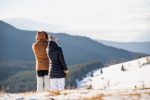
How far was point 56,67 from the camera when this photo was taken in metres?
14.5

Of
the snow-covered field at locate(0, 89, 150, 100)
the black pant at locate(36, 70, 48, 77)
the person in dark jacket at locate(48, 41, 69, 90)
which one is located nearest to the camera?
the snow-covered field at locate(0, 89, 150, 100)

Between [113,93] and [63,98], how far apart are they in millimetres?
1174

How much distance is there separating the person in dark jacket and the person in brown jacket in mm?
727

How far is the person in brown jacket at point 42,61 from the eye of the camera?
601 inches

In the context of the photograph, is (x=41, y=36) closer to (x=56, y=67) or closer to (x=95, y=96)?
(x=56, y=67)

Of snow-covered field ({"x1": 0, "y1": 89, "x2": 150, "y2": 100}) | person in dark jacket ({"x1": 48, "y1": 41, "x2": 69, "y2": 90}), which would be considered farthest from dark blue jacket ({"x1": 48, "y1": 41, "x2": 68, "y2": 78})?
snow-covered field ({"x1": 0, "y1": 89, "x2": 150, "y2": 100})

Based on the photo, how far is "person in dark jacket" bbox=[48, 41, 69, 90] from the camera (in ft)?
47.6

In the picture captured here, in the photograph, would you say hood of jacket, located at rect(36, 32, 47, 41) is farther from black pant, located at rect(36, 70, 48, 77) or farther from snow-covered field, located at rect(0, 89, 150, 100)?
snow-covered field, located at rect(0, 89, 150, 100)

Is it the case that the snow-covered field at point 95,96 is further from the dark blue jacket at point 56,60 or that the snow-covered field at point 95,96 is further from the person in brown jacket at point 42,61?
the person in brown jacket at point 42,61

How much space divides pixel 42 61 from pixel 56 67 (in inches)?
39.9

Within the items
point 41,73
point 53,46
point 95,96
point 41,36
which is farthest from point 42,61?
point 95,96

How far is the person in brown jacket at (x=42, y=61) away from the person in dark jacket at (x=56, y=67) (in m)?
0.73

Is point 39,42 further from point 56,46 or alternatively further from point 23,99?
point 23,99

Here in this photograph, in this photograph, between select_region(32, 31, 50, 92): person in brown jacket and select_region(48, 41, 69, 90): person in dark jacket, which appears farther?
select_region(32, 31, 50, 92): person in brown jacket
